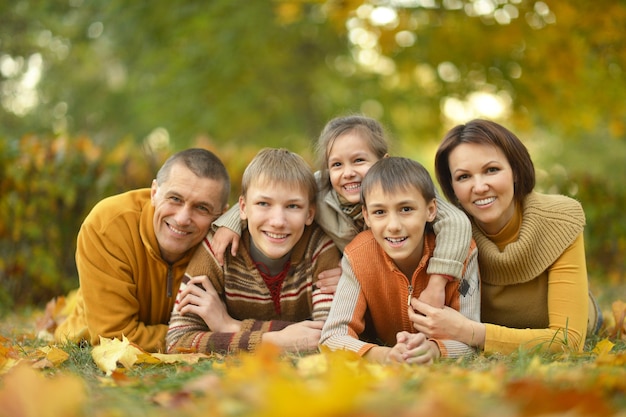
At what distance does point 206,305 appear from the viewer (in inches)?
123

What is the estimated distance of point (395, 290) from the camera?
3.01 metres

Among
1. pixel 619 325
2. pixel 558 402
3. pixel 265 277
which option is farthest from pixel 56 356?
pixel 619 325

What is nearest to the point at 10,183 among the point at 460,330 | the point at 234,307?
the point at 234,307

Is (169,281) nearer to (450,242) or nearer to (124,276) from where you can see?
(124,276)

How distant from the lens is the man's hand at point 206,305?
312 centimetres

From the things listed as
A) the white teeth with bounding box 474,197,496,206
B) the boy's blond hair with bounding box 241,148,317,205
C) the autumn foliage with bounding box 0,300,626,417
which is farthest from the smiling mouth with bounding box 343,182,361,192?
the autumn foliage with bounding box 0,300,626,417

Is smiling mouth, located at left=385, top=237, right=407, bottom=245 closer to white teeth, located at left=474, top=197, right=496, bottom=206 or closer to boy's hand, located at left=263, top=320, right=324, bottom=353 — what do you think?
white teeth, located at left=474, top=197, right=496, bottom=206

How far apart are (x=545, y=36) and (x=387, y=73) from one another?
22.1 feet

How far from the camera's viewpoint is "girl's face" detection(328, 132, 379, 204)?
3.28m

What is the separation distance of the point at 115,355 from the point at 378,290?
4.14 ft

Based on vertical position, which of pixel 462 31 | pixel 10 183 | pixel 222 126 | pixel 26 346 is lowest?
pixel 26 346

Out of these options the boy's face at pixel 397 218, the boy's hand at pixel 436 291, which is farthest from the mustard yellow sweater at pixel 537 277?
the boy's face at pixel 397 218

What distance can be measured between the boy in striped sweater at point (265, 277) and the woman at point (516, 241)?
65 centimetres

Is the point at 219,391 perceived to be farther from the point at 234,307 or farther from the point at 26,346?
the point at 26,346
